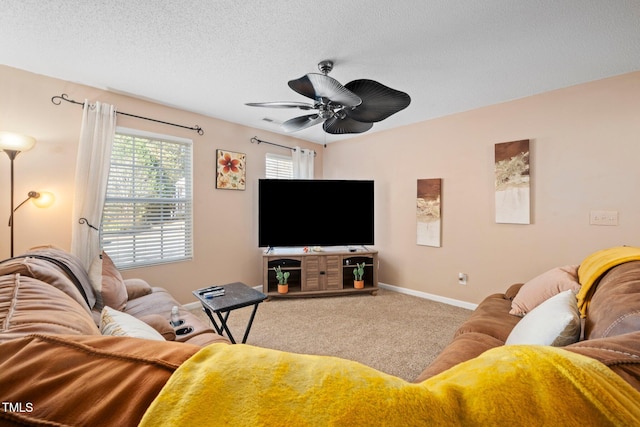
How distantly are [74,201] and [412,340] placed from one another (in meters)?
3.56

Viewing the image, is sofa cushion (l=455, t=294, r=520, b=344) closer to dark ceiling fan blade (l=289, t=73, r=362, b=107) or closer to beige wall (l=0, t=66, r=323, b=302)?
dark ceiling fan blade (l=289, t=73, r=362, b=107)

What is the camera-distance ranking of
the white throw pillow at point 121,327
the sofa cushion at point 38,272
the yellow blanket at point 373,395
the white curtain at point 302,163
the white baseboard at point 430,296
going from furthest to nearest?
the white curtain at point 302,163 → the white baseboard at point 430,296 → the sofa cushion at point 38,272 → the white throw pillow at point 121,327 → the yellow blanket at point 373,395

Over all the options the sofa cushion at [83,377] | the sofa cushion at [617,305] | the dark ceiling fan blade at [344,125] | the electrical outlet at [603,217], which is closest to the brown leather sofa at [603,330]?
the sofa cushion at [617,305]

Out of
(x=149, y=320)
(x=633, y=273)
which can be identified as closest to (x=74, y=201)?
(x=149, y=320)

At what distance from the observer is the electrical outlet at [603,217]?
7.88 ft

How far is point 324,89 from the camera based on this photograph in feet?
5.48

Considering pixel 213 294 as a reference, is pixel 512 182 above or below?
above

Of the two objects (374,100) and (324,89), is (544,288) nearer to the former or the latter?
(374,100)

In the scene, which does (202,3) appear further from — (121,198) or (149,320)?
(121,198)

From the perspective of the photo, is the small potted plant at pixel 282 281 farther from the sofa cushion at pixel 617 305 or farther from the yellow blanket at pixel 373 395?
the yellow blanket at pixel 373 395

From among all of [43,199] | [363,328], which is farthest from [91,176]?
[363,328]

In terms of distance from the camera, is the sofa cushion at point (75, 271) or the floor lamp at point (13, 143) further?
the floor lamp at point (13, 143)

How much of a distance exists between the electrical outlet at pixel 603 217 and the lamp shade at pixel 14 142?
505cm

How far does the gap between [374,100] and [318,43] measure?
611 mm
